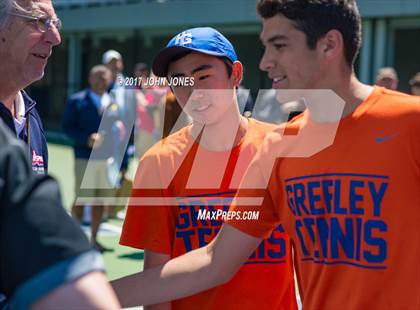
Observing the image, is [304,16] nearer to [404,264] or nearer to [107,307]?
[404,264]

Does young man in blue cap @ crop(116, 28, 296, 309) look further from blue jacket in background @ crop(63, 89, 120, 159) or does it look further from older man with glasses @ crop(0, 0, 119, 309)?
blue jacket in background @ crop(63, 89, 120, 159)

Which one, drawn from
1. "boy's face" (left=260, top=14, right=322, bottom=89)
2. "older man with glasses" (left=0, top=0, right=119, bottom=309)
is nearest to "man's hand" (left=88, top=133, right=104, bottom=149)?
"boy's face" (left=260, top=14, right=322, bottom=89)

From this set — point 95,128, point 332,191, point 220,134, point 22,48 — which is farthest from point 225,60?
point 95,128

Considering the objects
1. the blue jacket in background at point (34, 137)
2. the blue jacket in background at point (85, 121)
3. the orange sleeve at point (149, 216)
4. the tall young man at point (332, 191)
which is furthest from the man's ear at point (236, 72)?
the blue jacket in background at point (85, 121)

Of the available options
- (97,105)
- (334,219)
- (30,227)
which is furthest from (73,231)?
(97,105)

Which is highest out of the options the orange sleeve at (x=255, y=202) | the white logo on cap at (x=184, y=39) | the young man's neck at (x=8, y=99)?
the white logo on cap at (x=184, y=39)

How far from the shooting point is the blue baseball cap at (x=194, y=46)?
9.46 feet

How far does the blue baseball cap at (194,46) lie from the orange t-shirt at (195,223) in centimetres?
35

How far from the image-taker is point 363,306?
223 centimetres

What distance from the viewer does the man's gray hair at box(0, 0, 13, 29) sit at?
2.75 metres

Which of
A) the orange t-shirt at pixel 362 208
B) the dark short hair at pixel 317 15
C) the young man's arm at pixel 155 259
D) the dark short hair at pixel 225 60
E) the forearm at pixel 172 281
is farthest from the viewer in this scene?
the dark short hair at pixel 225 60

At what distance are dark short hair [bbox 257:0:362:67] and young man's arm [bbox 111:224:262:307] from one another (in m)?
0.74

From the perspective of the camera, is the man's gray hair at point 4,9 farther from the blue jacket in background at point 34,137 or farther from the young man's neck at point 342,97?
the young man's neck at point 342,97

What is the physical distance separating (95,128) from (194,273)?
6.26 m
